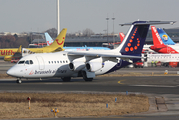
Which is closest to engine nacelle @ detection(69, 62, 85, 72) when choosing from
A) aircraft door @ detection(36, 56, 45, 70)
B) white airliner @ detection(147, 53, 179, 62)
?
aircraft door @ detection(36, 56, 45, 70)

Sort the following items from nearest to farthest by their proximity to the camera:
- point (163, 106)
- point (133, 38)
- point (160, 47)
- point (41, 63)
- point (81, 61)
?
1. point (163, 106)
2. point (41, 63)
3. point (81, 61)
4. point (133, 38)
5. point (160, 47)

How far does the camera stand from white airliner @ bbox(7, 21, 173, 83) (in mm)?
33969

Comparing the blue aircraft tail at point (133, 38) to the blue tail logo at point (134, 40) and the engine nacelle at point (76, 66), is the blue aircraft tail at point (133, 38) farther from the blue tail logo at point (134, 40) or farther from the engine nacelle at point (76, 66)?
the engine nacelle at point (76, 66)

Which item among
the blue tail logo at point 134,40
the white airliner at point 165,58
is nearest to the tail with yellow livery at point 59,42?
the white airliner at point 165,58

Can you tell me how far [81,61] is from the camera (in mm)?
36875

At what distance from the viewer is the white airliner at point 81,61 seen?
111 feet

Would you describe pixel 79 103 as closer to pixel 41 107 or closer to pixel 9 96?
pixel 41 107

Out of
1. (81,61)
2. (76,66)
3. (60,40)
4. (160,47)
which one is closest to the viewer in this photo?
(76,66)

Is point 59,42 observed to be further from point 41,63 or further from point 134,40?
point 41,63

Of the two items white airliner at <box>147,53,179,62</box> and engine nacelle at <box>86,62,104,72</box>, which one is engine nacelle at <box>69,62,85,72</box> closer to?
engine nacelle at <box>86,62,104,72</box>

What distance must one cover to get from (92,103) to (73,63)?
51.3 ft

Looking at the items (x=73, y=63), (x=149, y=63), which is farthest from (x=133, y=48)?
(x=149, y=63)

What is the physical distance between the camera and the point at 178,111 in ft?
56.5

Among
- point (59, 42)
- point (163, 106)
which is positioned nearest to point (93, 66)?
point (163, 106)
